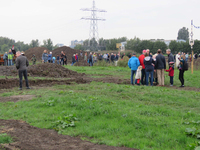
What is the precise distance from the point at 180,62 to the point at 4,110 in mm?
10260

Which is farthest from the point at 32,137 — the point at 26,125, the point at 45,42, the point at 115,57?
the point at 45,42

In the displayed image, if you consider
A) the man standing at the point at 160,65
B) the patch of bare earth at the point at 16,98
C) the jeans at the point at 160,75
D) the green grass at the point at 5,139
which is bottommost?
the green grass at the point at 5,139

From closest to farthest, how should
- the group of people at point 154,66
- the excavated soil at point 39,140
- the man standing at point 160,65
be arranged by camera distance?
1. the excavated soil at point 39,140
2. the group of people at point 154,66
3. the man standing at point 160,65

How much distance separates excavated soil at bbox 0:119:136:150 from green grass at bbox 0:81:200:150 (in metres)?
0.28

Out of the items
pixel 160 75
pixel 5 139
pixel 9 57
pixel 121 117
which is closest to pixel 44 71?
pixel 160 75

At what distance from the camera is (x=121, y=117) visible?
22.2 ft

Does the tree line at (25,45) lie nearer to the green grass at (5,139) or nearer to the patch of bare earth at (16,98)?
the patch of bare earth at (16,98)

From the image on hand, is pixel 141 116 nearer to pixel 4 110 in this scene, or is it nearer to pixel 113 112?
pixel 113 112

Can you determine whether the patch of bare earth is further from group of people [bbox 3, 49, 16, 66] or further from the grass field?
group of people [bbox 3, 49, 16, 66]

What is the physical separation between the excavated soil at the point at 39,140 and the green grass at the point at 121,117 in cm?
28

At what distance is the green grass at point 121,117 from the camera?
530cm

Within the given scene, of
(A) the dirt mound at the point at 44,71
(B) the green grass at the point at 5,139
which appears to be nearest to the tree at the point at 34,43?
(A) the dirt mound at the point at 44,71

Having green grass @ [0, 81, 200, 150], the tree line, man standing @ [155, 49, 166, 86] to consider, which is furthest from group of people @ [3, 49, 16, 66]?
the tree line

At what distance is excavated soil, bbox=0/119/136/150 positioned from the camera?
493 centimetres
